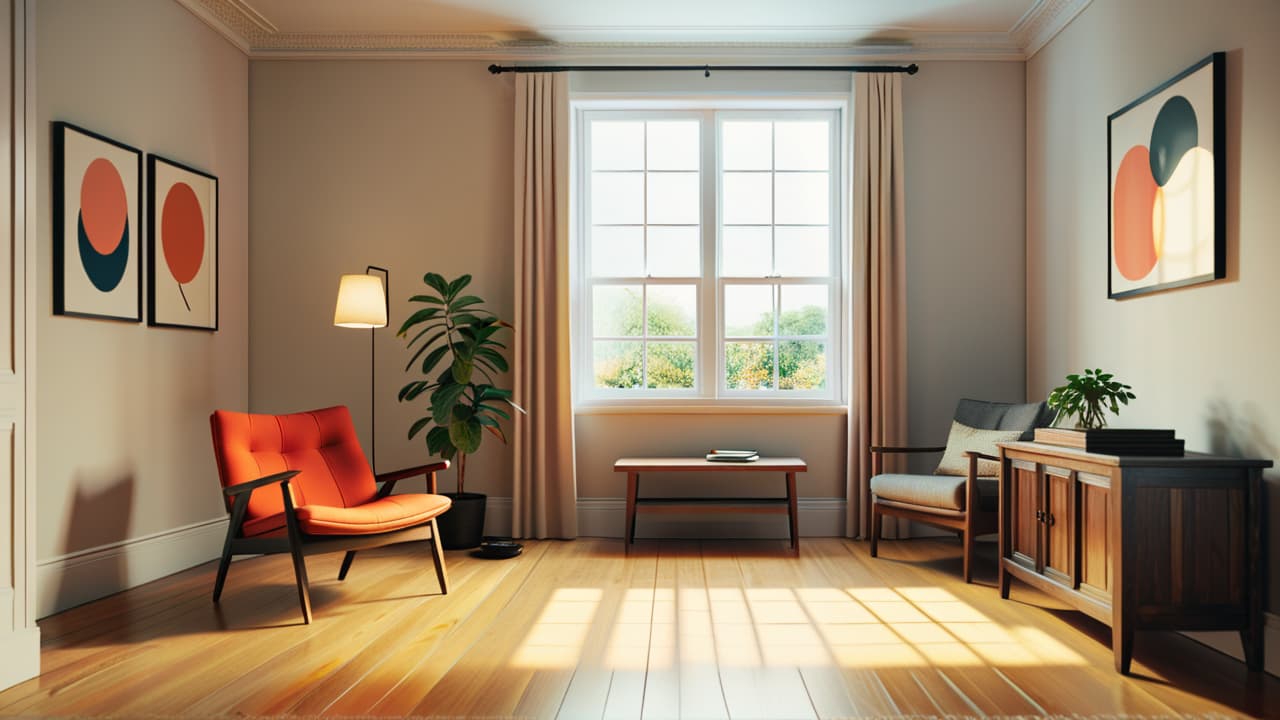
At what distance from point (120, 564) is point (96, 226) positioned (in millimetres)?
1496

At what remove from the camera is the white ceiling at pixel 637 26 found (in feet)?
14.3

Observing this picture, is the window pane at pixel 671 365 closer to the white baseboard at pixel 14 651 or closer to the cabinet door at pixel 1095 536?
the cabinet door at pixel 1095 536

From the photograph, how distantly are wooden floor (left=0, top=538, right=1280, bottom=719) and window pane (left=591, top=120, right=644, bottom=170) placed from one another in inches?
96.8

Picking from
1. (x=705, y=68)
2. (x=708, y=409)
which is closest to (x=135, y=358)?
(x=708, y=409)

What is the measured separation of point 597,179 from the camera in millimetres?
5031

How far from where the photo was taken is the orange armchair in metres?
3.15

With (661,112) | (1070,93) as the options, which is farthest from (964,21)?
(661,112)

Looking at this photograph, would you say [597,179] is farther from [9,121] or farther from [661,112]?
[9,121]

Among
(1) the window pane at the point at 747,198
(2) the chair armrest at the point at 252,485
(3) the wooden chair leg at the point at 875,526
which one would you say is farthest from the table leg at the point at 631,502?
(2) the chair armrest at the point at 252,485

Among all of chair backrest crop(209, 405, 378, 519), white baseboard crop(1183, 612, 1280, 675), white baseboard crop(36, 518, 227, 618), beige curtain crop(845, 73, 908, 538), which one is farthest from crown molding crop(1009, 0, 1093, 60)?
white baseboard crop(36, 518, 227, 618)

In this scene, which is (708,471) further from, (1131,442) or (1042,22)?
(1042,22)

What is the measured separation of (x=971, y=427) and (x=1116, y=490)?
5.43 ft

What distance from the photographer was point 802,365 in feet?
16.3

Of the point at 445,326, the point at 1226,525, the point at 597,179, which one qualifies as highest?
the point at 597,179
